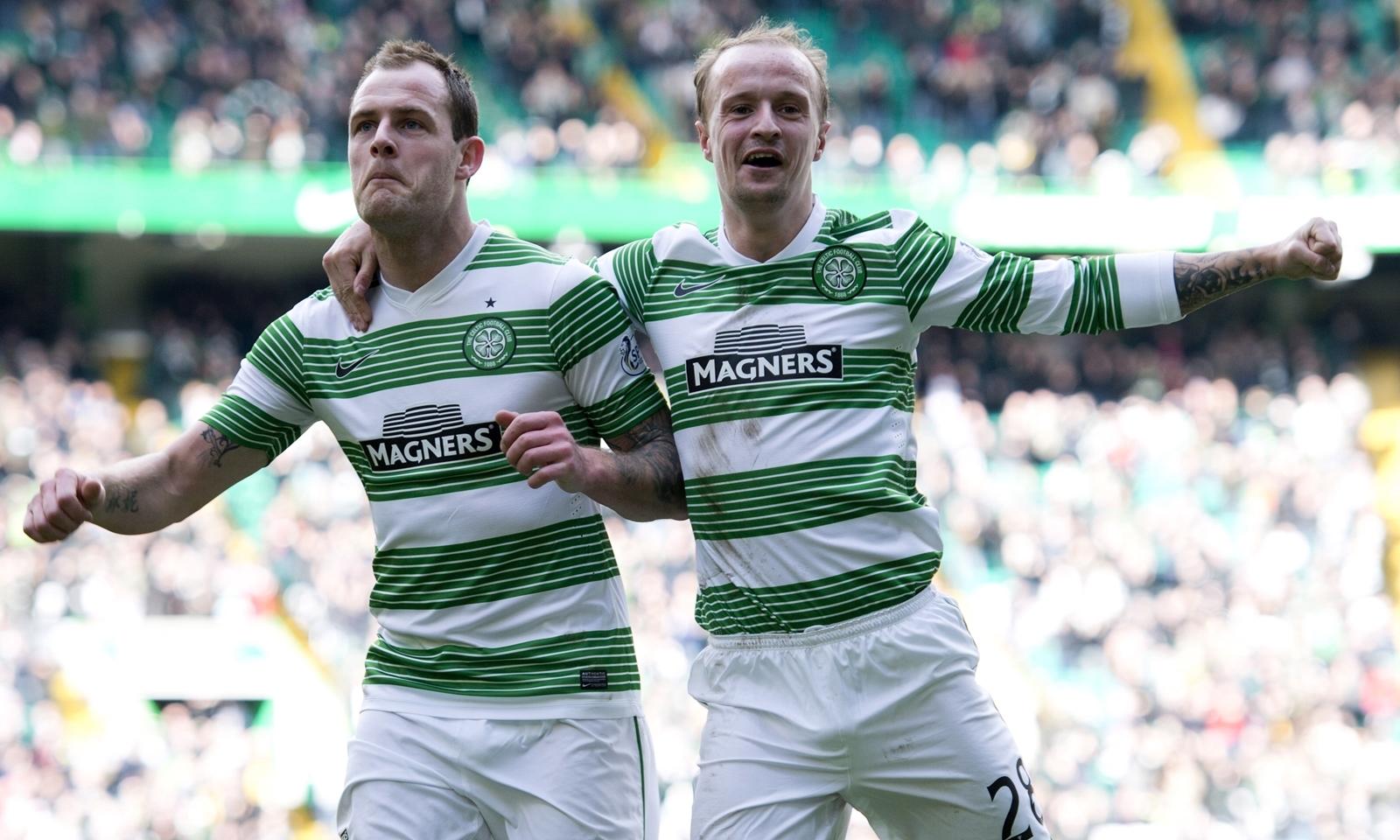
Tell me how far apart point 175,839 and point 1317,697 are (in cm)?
987

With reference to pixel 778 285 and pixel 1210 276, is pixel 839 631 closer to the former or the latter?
pixel 778 285

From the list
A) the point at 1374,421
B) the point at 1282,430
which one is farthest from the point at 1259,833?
the point at 1374,421

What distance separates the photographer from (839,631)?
3344mm

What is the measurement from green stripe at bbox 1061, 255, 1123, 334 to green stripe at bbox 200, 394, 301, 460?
197cm

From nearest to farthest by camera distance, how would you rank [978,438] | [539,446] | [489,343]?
[539,446] < [489,343] < [978,438]

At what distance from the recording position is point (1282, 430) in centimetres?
1628

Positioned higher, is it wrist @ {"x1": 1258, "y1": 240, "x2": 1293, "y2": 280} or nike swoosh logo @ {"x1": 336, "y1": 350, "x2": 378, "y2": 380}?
wrist @ {"x1": 1258, "y1": 240, "x2": 1293, "y2": 280}

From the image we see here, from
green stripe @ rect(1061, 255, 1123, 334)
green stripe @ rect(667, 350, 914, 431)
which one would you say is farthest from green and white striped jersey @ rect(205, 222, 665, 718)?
green stripe @ rect(1061, 255, 1123, 334)

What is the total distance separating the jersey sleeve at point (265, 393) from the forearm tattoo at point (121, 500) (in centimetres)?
26

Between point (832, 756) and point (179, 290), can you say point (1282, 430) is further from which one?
point (832, 756)

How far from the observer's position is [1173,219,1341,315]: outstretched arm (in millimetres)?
3139

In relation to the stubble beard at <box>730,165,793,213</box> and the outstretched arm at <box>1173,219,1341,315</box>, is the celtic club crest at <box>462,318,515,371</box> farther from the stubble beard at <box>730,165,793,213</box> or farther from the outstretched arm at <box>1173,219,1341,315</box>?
the outstretched arm at <box>1173,219,1341,315</box>

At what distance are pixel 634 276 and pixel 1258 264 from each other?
4.77 ft

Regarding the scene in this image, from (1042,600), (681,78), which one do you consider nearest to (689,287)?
(1042,600)
